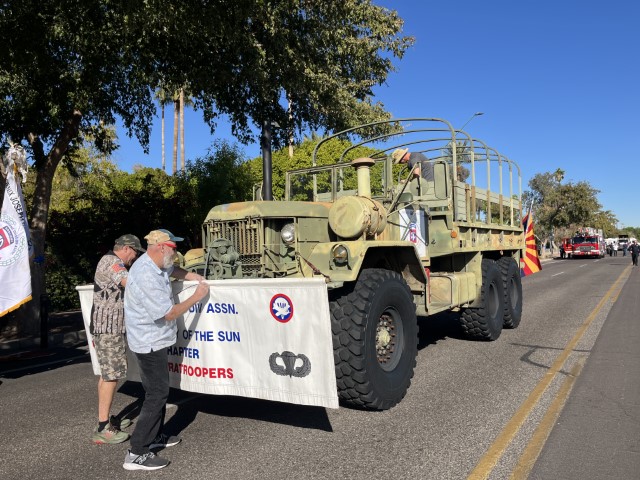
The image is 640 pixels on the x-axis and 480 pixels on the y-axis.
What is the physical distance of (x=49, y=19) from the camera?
805 centimetres

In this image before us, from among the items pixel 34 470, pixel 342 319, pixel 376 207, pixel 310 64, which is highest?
pixel 310 64

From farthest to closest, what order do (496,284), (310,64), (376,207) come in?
(310,64), (496,284), (376,207)

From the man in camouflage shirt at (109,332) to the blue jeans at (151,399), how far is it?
66 cm

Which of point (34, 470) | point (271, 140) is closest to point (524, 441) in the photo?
point (34, 470)

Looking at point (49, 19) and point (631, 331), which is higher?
point (49, 19)

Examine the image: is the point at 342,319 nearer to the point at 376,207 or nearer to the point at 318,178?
the point at 376,207

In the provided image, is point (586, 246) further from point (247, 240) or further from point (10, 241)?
point (10, 241)

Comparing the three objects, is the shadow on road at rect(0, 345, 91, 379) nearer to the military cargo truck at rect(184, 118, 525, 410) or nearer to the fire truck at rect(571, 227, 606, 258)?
the military cargo truck at rect(184, 118, 525, 410)

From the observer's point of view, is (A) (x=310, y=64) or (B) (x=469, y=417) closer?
(B) (x=469, y=417)

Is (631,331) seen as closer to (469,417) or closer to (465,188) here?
(465,188)

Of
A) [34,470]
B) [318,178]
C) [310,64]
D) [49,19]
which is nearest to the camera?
[34,470]

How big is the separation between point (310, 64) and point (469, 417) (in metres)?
7.50

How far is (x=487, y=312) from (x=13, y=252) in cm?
642

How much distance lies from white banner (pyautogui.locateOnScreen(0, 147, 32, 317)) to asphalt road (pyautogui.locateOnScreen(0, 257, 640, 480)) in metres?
1.10
